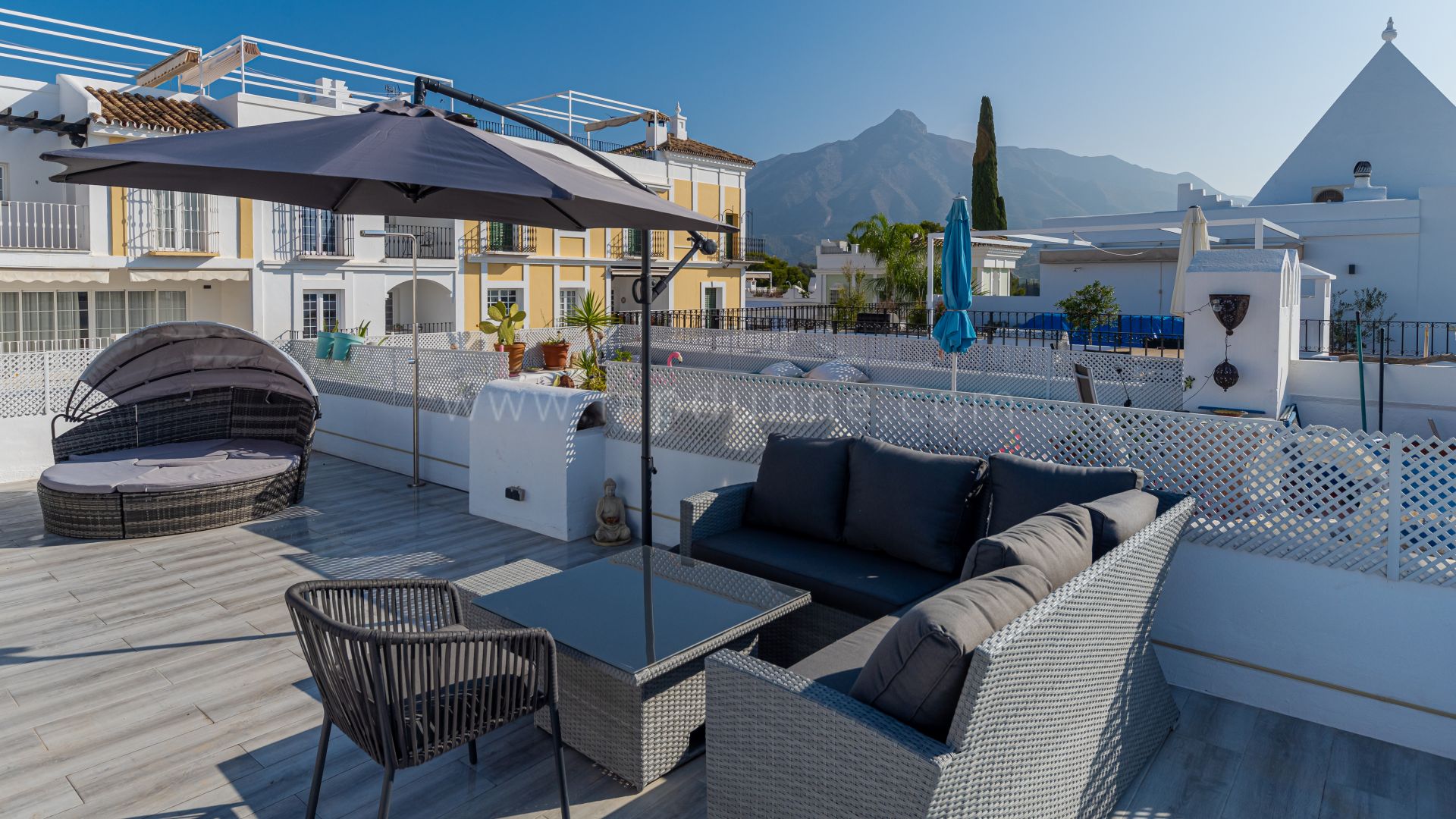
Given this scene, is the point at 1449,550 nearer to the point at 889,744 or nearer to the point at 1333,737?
the point at 1333,737

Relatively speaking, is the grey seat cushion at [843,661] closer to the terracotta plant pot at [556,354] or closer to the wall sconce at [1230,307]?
the wall sconce at [1230,307]

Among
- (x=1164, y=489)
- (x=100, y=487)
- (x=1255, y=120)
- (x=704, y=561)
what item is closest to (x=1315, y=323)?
(x=1255, y=120)

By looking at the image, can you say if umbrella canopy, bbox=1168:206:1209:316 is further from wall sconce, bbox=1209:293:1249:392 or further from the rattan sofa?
the rattan sofa

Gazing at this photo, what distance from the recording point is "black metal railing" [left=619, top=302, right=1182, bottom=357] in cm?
1448

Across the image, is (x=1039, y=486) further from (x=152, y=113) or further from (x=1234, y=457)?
(x=152, y=113)

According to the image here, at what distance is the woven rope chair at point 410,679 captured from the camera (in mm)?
2475

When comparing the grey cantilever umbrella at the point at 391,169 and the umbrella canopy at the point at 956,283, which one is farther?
the umbrella canopy at the point at 956,283

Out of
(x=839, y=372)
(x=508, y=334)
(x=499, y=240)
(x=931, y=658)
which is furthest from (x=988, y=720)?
(x=499, y=240)

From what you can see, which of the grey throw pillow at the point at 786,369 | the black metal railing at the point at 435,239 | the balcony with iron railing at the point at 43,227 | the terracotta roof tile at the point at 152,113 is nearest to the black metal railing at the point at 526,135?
the black metal railing at the point at 435,239

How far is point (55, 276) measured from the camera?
1444 centimetres

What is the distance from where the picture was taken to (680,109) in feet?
92.5

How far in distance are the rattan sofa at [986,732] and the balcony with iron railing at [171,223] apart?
1612 cm

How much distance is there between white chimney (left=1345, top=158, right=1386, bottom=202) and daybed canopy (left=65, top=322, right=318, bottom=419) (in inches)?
851

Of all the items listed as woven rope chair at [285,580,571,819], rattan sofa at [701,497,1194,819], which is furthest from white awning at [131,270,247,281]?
rattan sofa at [701,497,1194,819]
